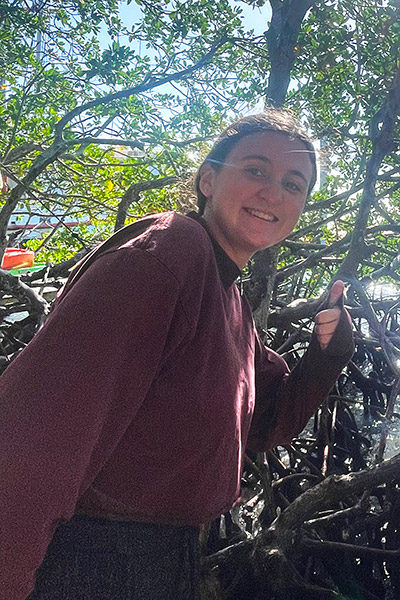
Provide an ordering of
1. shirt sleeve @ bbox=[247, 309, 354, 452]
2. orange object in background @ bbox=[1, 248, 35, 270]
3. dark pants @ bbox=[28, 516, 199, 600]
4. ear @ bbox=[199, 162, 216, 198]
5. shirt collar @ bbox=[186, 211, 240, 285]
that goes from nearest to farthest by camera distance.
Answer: dark pants @ bbox=[28, 516, 199, 600] < shirt collar @ bbox=[186, 211, 240, 285] < ear @ bbox=[199, 162, 216, 198] < shirt sleeve @ bbox=[247, 309, 354, 452] < orange object in background @ bbox=[1, 248, 35, 270]

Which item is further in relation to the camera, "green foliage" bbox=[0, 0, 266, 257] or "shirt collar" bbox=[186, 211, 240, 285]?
"green foliage" bbox=[0, 0, 266, 257]

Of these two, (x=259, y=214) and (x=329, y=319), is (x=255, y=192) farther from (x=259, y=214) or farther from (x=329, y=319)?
(x=329, y=319)

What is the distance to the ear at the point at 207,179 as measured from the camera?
1149mm

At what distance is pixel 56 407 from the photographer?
2.20 feet

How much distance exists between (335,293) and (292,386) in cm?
28

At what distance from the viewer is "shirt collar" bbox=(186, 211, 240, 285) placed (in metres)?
1.04

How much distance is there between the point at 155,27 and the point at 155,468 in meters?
2.14

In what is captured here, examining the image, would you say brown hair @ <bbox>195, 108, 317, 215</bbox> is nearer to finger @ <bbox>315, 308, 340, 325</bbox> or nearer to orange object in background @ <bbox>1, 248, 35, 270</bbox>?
finger @ <bbox>315, 308, 340, 325</bbox>

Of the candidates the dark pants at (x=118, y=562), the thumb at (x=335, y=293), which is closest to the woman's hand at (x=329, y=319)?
the thumb at (x=335, y=293)

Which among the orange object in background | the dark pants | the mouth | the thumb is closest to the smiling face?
the mouth

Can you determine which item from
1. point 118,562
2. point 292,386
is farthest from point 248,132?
point 118,562

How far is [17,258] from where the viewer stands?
16.9 feet

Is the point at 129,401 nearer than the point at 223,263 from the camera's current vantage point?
Yes

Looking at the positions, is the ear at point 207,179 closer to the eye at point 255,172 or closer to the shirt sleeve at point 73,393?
the eye at point 255,172
